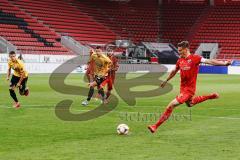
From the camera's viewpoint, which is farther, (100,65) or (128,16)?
(128,16)

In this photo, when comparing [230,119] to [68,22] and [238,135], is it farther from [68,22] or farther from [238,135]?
[68,22]

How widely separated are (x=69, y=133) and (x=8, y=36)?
44309 mm

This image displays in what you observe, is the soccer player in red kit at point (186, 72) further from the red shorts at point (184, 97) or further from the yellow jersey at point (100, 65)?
the yellow jersey at point (100, 65)

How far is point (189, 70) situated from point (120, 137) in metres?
2.51

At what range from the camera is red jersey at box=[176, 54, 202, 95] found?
544 inches

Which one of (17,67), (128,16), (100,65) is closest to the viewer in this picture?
(17,67)

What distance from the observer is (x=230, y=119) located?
1683 centimetres

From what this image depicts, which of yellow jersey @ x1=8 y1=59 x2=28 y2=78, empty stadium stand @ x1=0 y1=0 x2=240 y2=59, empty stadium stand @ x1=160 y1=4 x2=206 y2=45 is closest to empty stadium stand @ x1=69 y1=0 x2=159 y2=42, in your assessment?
empty stadium stand @ x1=0 y1=0 x2=240 y2=59

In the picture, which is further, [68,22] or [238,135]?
[68,22]

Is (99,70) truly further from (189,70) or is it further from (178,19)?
(178,19)

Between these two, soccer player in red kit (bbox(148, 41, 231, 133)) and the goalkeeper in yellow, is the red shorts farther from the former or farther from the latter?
the goalkeeper in yellow

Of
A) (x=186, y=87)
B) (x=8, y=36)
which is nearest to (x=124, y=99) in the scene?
(x=186, y=87)

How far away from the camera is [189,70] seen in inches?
545

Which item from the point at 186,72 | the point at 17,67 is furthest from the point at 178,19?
Result: the point at 186,72
